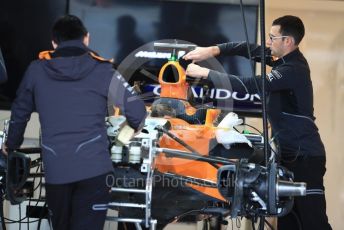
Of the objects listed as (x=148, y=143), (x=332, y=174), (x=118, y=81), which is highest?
(x=118, y=81)

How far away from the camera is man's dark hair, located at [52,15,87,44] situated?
260 centimetres

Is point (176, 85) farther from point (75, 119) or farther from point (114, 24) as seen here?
point (114, 24)

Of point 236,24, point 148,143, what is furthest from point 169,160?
point 236,24

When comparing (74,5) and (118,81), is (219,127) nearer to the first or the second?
(118,81)

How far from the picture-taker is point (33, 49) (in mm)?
4836

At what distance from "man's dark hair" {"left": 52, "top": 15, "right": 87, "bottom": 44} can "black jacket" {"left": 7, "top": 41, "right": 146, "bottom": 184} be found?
3 cm

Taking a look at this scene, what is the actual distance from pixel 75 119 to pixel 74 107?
5cm

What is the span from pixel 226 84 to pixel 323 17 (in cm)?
196

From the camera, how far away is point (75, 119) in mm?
2547

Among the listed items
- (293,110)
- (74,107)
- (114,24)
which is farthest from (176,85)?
(114,24)

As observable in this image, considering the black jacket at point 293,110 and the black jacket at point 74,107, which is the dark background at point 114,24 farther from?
the black jacket at point 74,107

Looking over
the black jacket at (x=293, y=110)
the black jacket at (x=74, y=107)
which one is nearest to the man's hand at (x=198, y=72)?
the black jacket at (x=293, y=110)

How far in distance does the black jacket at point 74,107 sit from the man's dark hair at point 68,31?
3cm

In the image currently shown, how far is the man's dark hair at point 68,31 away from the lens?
2.60 meters
